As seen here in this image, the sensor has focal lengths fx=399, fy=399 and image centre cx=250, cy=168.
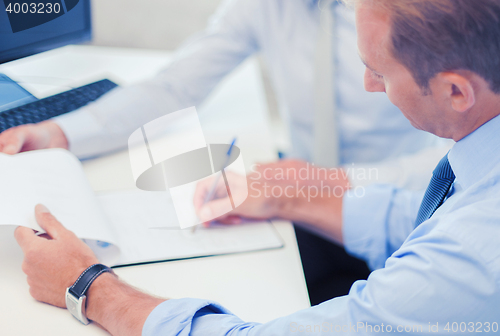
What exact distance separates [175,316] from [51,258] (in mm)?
162

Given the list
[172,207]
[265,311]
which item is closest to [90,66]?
[172,207]

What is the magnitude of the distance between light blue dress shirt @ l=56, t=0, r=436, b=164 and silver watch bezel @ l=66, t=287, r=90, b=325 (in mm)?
368

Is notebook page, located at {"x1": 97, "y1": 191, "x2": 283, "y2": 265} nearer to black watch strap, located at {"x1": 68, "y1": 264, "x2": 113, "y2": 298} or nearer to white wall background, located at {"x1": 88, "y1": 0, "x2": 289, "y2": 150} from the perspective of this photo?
black watch strap, located at {"x1": 68, "y1": 264, "x2": 113, "y2": 298}

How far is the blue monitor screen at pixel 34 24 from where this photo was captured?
1.81 ft

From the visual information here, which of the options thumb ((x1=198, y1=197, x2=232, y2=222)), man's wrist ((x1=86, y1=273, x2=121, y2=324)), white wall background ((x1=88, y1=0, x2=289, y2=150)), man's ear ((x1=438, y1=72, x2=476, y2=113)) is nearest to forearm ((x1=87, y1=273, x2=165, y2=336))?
man's wrist ((x1=86, y1=273, x2=121, y2=324))

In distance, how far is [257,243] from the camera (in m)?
0.56

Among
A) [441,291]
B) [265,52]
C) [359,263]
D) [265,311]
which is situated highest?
[265,52]

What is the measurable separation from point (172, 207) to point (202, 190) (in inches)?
2.0

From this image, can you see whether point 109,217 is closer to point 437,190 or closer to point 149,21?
point 437,190

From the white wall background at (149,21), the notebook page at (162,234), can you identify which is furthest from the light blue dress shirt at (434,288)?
the white wall background at (149,21)

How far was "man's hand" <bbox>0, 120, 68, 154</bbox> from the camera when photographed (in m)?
0.52

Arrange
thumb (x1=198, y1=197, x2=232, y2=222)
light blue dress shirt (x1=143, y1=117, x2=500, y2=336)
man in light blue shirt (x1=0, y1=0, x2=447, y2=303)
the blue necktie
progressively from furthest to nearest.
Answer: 1. man in light blue shirt (x1=0, y1=0, x2=447, y2=303)
2. thumb (x1=198, y1=197, x2=232, y2=222)
3. the blue necktie
4. light blue dress shirt (x1=143, y1=117, x2=500, y2=336)

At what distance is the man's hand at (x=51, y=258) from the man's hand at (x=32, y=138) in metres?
0.10

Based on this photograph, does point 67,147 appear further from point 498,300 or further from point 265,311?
point 498,300
